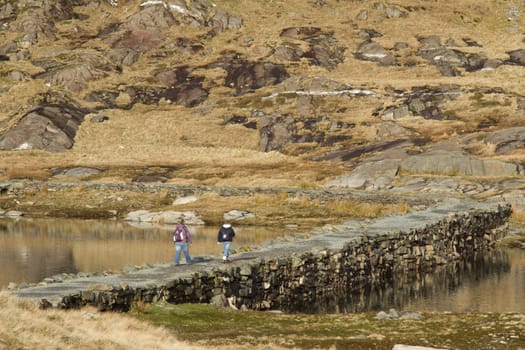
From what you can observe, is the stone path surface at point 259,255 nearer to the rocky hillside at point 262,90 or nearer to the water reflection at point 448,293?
the water reflection at point 448,293

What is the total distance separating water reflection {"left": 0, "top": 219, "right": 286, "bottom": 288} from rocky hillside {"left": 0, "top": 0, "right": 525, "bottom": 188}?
2185 cm

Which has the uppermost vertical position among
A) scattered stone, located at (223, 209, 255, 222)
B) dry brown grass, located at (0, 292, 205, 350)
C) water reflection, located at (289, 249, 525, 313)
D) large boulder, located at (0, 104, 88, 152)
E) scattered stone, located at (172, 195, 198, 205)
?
large boulder, located at (0, 104, 88, 152)

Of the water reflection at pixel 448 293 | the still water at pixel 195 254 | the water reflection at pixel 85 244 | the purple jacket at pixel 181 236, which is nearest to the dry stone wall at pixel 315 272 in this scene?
the water reflection at pixel 448 293

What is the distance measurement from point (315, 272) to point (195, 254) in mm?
10315

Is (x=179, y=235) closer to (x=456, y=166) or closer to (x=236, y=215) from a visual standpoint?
(x=236, y=215)

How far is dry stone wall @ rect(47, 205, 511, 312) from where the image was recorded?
2673 cm

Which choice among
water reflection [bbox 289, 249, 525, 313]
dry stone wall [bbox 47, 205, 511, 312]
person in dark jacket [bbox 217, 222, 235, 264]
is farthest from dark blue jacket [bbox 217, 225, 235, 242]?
water reflection [bbox 289, 249, 525, 313]

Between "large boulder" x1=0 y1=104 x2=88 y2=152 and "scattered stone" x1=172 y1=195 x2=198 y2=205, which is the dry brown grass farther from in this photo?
"large boulder" x1=0 y1=104 x2=88 y2=152

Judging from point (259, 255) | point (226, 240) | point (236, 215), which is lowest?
point (259, 255)

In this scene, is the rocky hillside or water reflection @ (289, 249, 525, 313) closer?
water reflection @ (289, 249, 525, 313)

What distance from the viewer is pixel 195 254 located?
43625 mm

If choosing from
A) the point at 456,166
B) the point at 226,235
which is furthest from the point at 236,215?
the point at 226,235

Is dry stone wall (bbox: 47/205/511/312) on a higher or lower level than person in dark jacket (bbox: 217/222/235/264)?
lower

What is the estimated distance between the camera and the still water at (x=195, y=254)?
33.8 m
